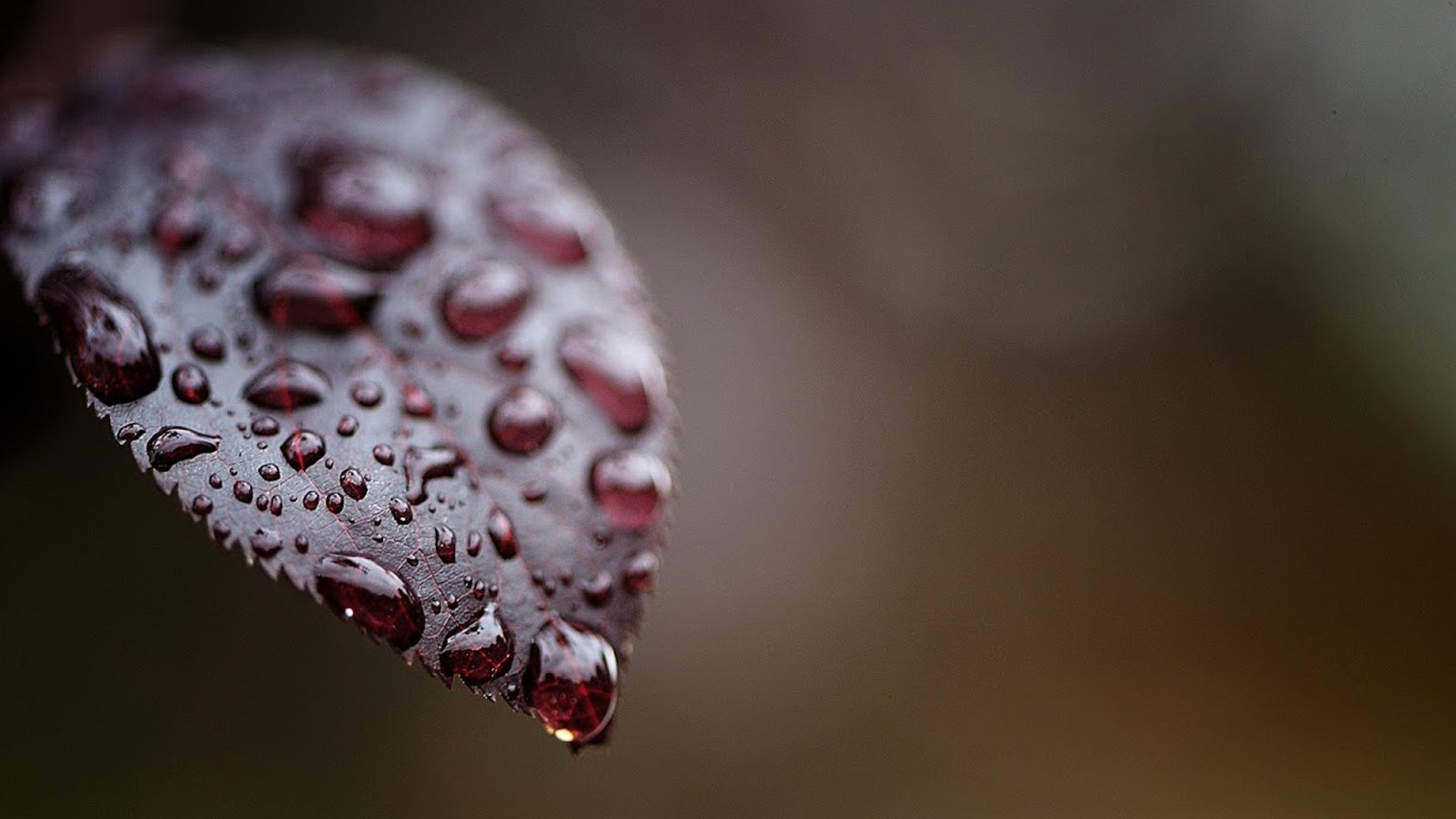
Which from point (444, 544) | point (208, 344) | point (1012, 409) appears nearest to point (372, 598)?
point (444, 544)

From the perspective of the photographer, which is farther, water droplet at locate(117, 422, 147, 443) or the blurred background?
the blurred background

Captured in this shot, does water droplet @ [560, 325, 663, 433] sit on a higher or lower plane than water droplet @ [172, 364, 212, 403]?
higher

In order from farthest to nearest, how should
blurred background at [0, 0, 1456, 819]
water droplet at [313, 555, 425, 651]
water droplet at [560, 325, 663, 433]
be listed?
blurred background at [0, 0, 1456, 819], water droplet at [560, 325, 663, 433], water droplet at [313, 555, 425, 651]

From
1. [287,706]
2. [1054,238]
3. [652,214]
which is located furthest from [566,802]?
[1054,238]

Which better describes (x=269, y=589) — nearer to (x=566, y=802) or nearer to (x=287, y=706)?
(x=287, y=706)

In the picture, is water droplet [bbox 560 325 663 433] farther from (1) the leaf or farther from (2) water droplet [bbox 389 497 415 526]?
(2) water droplet [bbox 389 497 415 526]

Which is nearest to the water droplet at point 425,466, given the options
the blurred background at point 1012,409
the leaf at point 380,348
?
the leaf at point 380,348

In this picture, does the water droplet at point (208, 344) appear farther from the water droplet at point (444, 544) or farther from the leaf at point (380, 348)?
the water droplet at point (444, 544)

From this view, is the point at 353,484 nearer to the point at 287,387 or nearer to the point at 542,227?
the point at 287,387

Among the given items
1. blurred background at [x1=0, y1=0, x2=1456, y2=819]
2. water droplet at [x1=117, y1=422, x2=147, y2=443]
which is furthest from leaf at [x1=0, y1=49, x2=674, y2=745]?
blurred background at [x1=0, y1=0, x2=1456, y2=819]
